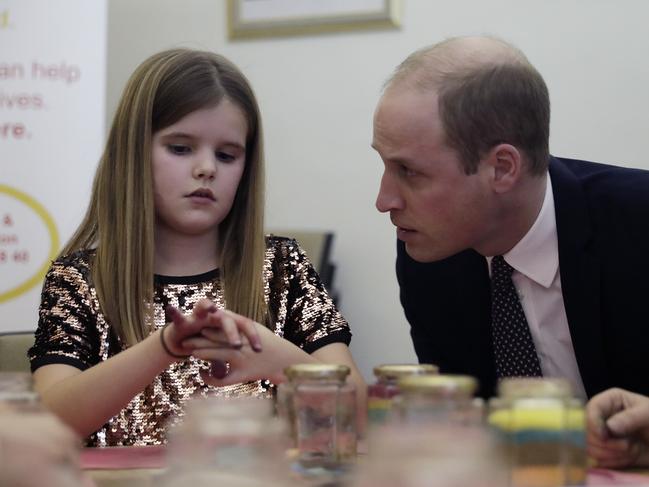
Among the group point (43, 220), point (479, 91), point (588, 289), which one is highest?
point (479, 91)

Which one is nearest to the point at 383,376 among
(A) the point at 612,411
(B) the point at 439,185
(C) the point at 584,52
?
(A) the point at 612,411

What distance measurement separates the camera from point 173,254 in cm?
177

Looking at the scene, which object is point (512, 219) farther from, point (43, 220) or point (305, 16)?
point (305, 16)

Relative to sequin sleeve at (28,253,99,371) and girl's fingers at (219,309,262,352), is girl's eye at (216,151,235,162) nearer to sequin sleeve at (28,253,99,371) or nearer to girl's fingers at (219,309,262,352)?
sequin sleeve at (28,253,99,371)

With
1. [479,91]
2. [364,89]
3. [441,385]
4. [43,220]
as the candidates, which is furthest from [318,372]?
[364,89]

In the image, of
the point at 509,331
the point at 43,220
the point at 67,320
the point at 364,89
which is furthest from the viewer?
the point at 364,89

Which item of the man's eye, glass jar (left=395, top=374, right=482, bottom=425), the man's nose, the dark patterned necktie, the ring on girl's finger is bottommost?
the dark patterned necktie

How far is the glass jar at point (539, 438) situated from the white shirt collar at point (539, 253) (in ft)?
3.00

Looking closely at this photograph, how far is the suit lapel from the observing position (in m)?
1.69

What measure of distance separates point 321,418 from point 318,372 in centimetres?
6

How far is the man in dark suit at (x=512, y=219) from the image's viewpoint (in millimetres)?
1702

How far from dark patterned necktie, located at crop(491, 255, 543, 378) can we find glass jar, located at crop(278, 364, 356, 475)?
2.57ft

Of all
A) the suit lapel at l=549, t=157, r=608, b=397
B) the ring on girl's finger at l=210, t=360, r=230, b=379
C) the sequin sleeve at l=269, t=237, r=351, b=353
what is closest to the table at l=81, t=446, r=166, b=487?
the ring on girl's finger at l=210, t=360, r=230, b=379

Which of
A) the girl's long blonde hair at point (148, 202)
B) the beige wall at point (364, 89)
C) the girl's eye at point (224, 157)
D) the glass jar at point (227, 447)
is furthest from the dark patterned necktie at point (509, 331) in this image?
the beige wall at point (364, 89)
